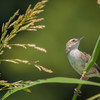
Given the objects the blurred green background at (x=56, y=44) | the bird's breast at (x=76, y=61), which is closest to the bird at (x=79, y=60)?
the bird's breast at (x=76, y=61)

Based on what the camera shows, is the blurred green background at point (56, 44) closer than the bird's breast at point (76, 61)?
No

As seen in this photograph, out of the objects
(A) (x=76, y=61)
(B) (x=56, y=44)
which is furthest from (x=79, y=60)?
(B) (x=56, y=44)

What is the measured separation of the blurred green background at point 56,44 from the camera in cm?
742

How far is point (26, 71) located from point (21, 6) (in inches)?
86.0

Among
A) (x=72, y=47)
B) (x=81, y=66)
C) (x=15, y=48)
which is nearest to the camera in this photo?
(x=81, y=66)

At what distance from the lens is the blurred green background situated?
742cm

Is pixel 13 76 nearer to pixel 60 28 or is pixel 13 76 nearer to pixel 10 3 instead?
pixel 60 28

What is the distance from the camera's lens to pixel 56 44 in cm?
743

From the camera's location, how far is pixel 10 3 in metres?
9.05

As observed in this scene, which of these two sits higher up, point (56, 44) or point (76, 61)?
point (56, 44)

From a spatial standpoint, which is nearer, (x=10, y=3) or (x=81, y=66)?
(x=81, y=66)

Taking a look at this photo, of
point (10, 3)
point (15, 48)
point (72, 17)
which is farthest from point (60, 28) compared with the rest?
point (10, 3)

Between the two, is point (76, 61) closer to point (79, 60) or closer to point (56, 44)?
point (79, 60)

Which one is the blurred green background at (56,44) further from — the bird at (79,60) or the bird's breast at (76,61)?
the bird's breast at (76,61)
